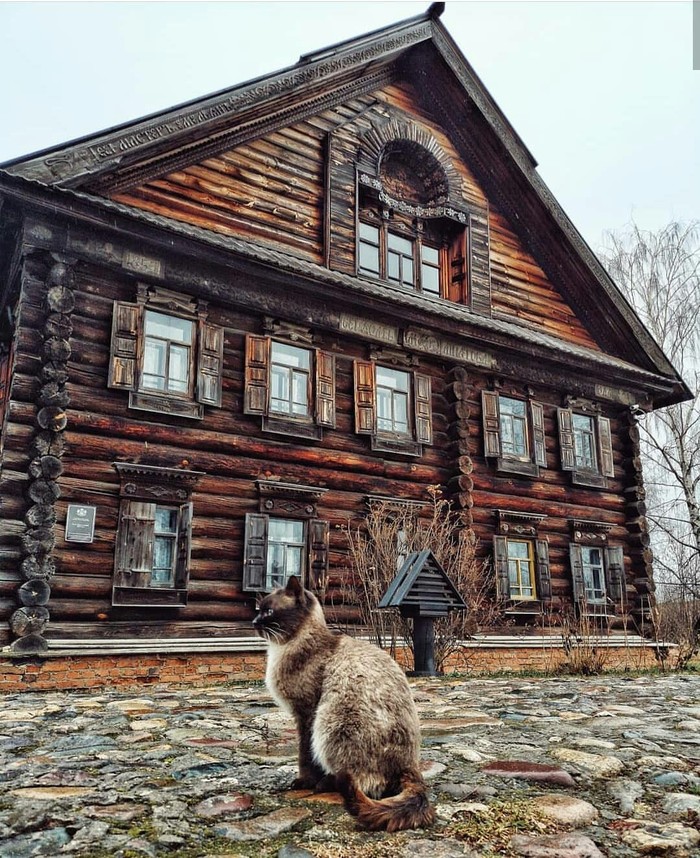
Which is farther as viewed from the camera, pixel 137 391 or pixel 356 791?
pixel 137 391

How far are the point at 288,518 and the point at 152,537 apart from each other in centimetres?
230

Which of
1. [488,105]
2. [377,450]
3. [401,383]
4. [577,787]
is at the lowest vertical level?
[577,787]

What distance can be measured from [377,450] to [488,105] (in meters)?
8.64

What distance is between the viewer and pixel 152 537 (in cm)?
1066

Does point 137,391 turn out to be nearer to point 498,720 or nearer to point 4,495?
point 4,495

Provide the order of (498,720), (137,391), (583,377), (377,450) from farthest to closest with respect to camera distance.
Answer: (583,377) < (377,450) < (137,391) < (498,720)

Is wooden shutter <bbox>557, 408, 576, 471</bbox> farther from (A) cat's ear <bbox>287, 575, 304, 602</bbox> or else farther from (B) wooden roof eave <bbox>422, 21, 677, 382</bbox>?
(A) cat's ear <bbox>287, 575, 304, 602</bbox>

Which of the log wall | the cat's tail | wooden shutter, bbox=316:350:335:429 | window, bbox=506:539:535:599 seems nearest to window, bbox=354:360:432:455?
the log wall

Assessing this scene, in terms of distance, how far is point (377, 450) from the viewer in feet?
43.2

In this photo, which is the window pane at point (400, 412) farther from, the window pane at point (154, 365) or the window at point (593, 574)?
the window at point (593, 574)

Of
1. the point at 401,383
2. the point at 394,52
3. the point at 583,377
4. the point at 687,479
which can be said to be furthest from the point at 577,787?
the point at 687,479

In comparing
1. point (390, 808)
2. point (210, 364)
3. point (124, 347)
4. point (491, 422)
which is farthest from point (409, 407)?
point (390, 808)

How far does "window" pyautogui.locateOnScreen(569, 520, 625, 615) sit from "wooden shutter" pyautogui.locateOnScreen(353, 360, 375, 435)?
5.32 metres

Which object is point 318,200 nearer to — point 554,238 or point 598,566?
point 554,238
